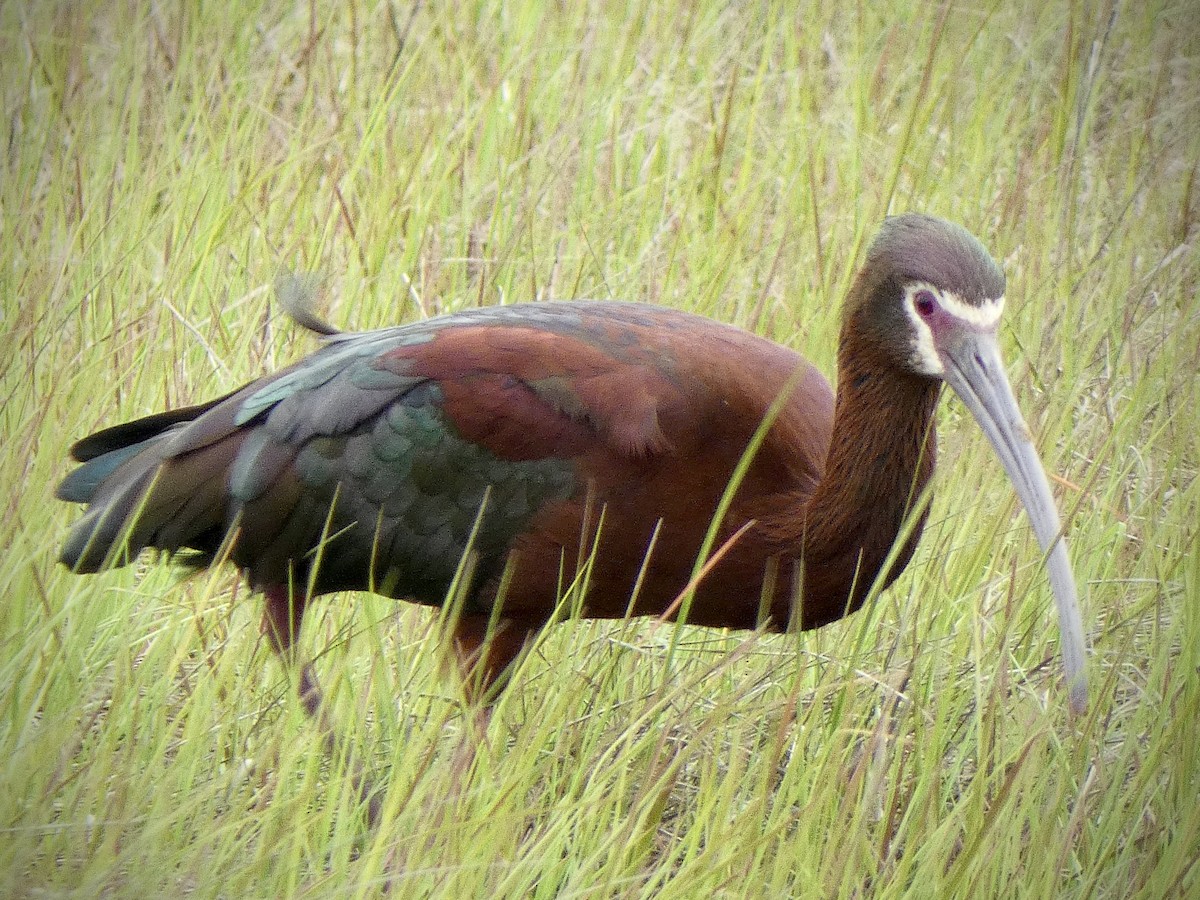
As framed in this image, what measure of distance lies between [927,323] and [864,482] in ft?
1.01

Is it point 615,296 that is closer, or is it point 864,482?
point 864,482

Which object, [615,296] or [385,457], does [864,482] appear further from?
[615,296]

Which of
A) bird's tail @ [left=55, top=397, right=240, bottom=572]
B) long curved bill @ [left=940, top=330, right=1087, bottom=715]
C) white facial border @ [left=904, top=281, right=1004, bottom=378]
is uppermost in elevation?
white facial border @ [left=904, top=281, right=1004, bottom=378]

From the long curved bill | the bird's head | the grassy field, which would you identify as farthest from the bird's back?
the long curved bill

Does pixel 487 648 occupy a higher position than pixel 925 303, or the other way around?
pixel 925 303

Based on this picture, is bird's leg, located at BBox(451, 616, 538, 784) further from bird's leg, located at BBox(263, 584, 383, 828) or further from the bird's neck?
the bird's neck

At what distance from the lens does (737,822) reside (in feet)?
7.23

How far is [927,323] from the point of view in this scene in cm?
268

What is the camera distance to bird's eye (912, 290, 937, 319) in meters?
2.67

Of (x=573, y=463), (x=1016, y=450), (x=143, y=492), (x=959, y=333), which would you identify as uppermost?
(x=959, y=333)

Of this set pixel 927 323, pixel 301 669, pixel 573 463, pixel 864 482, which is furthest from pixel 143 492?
pixel 927 323

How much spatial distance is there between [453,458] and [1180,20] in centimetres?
337

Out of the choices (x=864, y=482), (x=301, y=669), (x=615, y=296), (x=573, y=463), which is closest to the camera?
(x=301, y=669)

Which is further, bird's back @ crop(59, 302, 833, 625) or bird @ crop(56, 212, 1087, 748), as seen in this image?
bird's back @ crop(59, 302, 833, 625)
